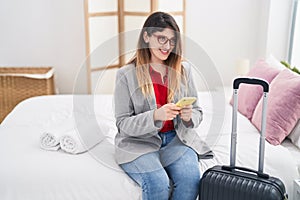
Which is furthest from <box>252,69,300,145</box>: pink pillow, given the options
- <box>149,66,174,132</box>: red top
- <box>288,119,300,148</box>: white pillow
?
<box>149,66,174,132</box>: red top

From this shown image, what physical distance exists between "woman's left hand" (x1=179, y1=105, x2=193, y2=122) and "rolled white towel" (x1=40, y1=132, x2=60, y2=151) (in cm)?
60

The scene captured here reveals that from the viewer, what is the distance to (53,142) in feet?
6.04

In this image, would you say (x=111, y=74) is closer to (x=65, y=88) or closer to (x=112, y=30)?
(x=112, y=30)

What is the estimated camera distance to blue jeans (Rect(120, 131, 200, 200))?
1588 mm

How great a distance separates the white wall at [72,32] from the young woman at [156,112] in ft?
6.33

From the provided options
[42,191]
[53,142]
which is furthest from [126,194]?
[53,142]

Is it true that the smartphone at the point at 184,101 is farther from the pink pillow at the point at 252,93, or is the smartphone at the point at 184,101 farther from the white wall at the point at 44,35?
the white wall at the point at 44,35

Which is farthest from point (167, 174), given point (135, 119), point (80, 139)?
point (80, 139)

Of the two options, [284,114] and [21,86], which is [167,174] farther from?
[21,86]

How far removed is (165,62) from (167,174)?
458mm

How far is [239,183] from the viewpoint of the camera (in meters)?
1.51

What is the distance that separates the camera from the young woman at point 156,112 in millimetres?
1588

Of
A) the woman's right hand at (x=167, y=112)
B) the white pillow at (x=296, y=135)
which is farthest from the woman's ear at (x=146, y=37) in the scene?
the white pillow at (x=296, y=135)

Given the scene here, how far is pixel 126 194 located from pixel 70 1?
2.27 metres
